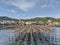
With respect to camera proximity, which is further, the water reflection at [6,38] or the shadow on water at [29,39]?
the water reflection at [6,38]

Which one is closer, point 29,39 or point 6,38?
point 29,39

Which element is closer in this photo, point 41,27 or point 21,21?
point 21,21

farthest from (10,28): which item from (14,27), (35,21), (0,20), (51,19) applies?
(51,19)

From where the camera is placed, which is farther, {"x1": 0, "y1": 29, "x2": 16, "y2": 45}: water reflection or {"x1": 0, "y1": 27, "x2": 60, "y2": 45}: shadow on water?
{"x1": 0, "y1": 29, "x2": 16, "y2": 45}: water reflection

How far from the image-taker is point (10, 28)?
23.3m

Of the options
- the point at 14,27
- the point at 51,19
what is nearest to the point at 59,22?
the point at 51,19

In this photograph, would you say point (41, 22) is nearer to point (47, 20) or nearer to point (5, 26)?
point (47, 20)

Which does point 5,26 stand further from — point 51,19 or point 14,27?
point 51,19

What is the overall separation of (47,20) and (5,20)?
18.9 feet

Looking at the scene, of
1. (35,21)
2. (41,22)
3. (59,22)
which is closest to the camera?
(35,21)

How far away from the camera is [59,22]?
960 inches

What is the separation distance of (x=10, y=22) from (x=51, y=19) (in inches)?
234

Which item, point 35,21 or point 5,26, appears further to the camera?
point 5,26

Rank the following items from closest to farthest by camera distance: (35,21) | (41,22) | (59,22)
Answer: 1. (35,21)
2. (41,22)
3. (59,22)
